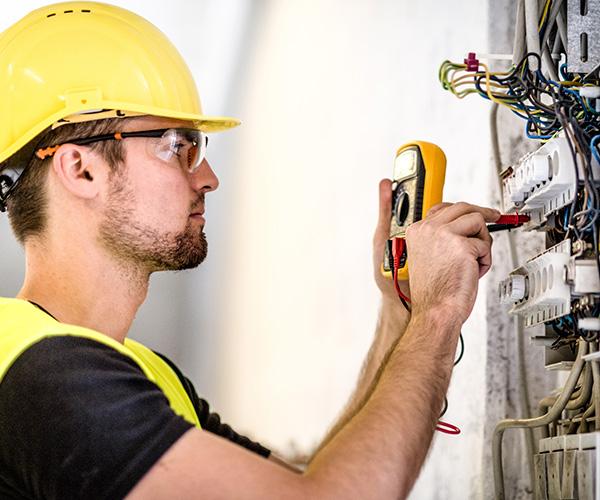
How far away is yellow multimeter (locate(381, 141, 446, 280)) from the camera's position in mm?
1437

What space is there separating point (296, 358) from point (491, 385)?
138 cm

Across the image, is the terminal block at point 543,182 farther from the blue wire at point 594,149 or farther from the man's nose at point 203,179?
the man's nose at point 203,179

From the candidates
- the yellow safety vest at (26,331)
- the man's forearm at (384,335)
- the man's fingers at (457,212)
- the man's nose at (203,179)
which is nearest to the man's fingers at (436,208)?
the man's fingers at (457,212)

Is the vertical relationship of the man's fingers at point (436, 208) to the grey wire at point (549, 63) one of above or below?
below

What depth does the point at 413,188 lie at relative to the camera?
146 centimetres

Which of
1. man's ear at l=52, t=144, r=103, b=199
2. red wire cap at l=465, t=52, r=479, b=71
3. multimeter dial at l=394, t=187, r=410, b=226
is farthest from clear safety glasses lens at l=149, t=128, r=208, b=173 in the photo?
red wire cap at l=465, t=52, r=479, b=71

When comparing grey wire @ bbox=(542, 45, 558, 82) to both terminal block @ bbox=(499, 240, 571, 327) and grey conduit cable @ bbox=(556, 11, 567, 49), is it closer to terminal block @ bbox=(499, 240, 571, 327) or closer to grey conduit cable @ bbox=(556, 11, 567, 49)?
grey conduit cable @ bbox=(556, 11, 567, 49)

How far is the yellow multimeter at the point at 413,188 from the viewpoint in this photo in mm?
1437

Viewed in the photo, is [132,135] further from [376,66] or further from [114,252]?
[376,66]

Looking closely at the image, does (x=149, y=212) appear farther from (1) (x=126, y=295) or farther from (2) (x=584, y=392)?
(2) (x=584, y=392)

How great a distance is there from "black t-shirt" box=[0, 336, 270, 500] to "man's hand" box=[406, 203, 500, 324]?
40 centimetres

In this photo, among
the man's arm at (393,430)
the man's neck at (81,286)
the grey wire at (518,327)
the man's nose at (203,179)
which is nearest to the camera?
the man's arm at (393,430)

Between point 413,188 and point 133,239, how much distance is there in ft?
1.51

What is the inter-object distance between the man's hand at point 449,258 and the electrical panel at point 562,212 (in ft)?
0.29
